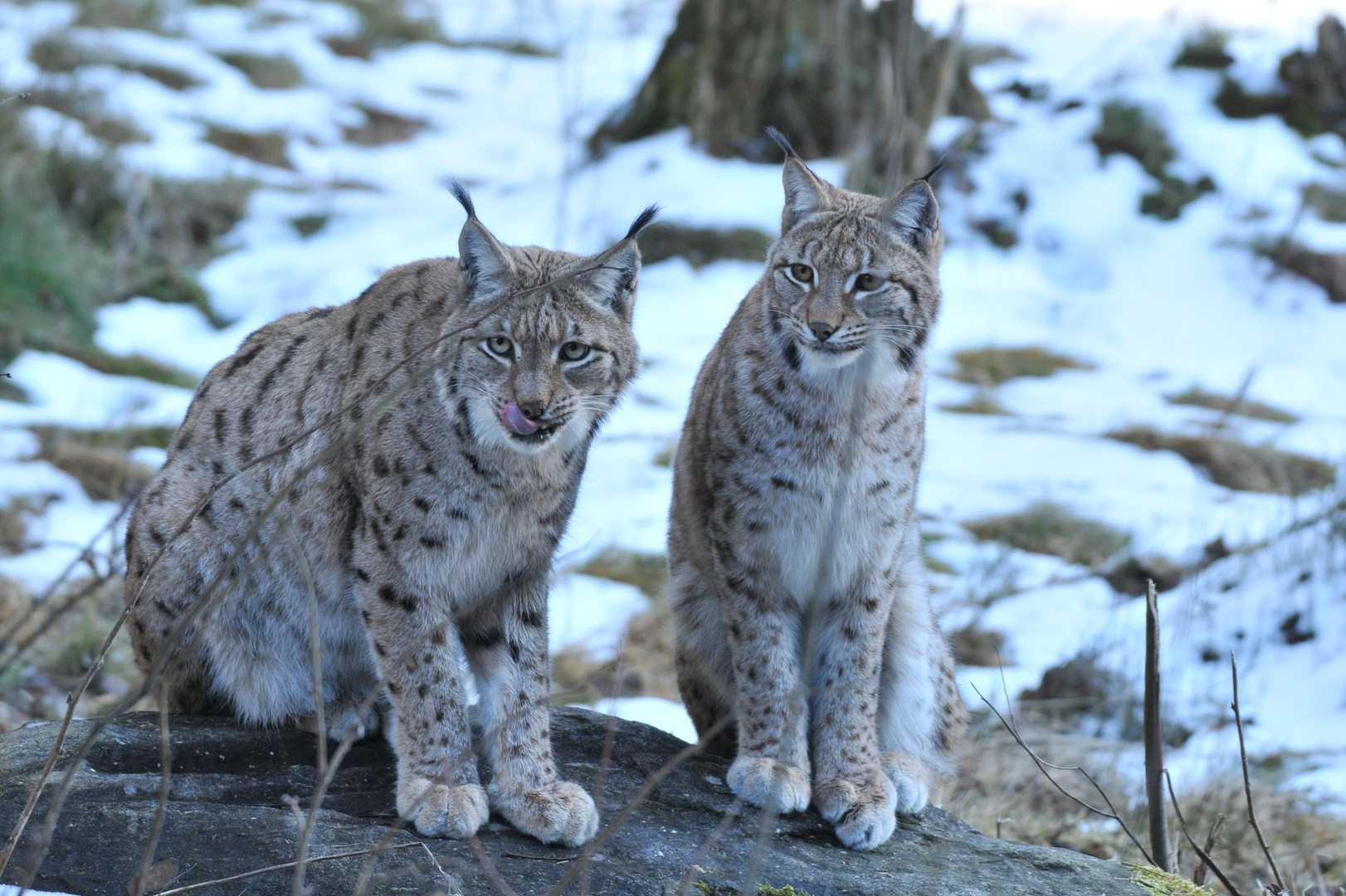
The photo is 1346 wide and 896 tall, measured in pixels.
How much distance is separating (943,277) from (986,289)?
555 millimetres

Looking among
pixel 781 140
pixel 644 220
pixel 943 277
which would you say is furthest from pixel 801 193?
pixel 943 277

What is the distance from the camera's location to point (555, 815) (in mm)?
3250

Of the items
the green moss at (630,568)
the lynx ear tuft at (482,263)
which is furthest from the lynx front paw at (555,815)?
the green moss at (630,568)

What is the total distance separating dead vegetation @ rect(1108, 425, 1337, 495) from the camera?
7.78m

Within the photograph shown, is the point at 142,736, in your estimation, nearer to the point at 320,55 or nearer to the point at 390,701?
the point at 390,701

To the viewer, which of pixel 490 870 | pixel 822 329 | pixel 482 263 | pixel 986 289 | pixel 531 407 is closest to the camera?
pixel 490 870

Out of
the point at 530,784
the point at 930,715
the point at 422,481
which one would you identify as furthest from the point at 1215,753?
the point at 422,481

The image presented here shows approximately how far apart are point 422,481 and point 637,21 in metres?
12.6

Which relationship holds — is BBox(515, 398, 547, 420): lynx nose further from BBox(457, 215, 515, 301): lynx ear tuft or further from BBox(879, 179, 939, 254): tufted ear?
BBox(879, 179, 939, 254): tufted ear

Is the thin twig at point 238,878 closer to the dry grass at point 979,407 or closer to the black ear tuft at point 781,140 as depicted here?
the black ear tuft at point 781,140

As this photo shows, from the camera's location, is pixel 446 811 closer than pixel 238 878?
No

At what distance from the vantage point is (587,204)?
402 inches

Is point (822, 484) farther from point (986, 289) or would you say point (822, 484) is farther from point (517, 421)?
point (986, 289)

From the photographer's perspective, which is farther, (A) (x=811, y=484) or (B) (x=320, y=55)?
(B) (x=320, y=55)
